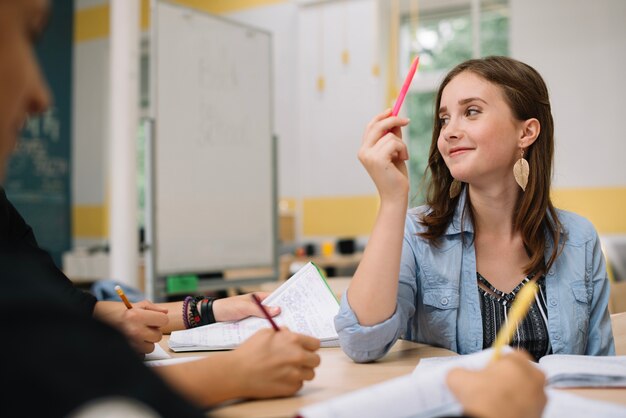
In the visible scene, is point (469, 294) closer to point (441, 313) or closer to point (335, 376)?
point (441, 313)

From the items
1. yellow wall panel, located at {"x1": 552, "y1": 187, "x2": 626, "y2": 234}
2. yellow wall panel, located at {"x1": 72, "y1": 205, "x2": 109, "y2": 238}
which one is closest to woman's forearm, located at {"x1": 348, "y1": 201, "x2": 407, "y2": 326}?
yellow wall panel, located at {"x1": 552, "y1": 187, "x2": 626, "y2": 234}

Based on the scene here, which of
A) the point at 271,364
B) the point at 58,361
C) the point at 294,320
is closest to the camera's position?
the point at 58,361

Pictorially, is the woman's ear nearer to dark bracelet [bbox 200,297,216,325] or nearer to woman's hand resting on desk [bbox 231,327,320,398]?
dark bracelet [bbox 200,297,216,325]

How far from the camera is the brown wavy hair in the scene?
1.62 metres

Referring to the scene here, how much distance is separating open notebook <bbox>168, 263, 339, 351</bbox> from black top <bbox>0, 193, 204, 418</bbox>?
0.89m

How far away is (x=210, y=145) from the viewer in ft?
12.0

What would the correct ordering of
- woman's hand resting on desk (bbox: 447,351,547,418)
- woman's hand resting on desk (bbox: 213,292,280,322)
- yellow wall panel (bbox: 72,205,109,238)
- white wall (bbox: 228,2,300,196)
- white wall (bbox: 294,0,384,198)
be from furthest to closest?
1. yellow wall panel (bbox: 72,205,109,238)
2. white wall (bbox: 228,2,300,196)
3. white wall (bbox: 294,0,384,198)
4. woman's hand resting on desk (bbox: 213,292,280,322)
5. woman's hand resting on desk (bbox: 447,351,547,418)

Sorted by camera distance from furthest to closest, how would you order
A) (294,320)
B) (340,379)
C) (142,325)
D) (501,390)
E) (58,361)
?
(294,320), (142,325), (340,379), (501,390), (58,361)

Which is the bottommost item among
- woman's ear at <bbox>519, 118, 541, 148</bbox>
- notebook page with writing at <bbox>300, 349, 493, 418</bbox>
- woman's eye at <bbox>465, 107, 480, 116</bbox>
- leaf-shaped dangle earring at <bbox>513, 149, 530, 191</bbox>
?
notebook page with writing at <bbox>300, 349, 493, 418</bbox>

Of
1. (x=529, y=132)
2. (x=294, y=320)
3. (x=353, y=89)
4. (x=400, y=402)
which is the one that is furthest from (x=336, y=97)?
(x=400, y=402)

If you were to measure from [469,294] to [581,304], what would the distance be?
281 mm

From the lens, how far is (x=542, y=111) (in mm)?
1719

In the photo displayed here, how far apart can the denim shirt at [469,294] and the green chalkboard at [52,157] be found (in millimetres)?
5318

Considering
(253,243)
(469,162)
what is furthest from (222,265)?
(469,162)
